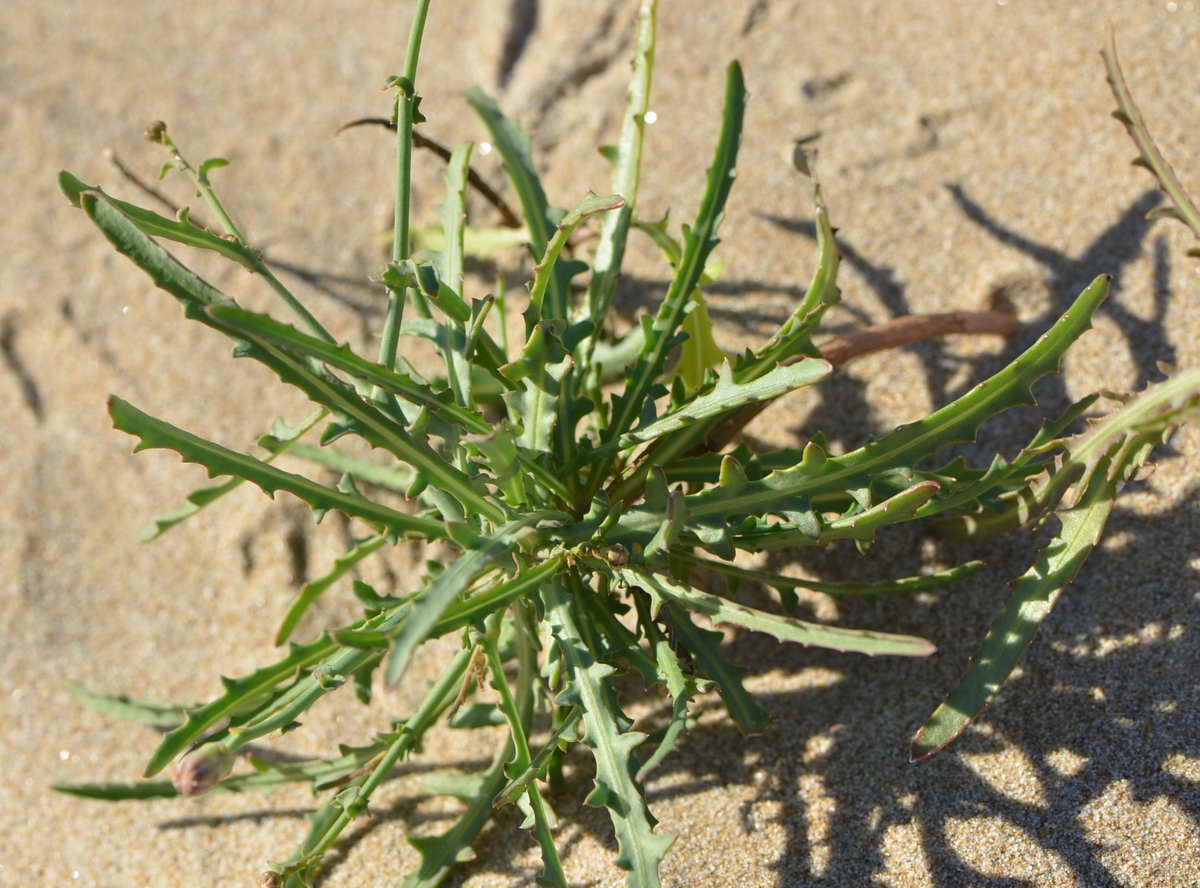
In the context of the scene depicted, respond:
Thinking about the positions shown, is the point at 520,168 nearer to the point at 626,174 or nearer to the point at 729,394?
the point at 626,174

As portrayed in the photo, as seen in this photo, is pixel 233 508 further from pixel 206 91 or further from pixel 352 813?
pixel 206 91

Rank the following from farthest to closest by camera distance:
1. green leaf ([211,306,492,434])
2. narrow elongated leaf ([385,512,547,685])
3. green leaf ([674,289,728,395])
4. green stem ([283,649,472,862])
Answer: green leaf ([674,289,728,395]) → green stem ([283,649,472,862]) → green leaf ([211,306,492,434]) → narrow elongated leaf ([385,512,547,685])

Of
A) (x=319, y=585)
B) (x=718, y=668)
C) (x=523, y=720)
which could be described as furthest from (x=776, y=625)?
(x=319, y=585)

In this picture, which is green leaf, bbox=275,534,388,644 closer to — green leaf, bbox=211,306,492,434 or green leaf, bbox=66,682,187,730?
green leaf, bbox=66,682,187,730

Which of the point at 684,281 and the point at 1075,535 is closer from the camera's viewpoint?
the point at 1075,535

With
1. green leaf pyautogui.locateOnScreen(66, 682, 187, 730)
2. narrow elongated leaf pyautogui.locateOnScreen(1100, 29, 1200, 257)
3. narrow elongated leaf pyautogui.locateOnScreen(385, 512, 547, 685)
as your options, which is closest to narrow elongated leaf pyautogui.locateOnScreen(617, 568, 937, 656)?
narrow elongated leaf pyautogui.locateOnScreen(385, 512, 547, 685)

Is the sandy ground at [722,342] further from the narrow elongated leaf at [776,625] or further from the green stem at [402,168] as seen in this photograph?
the green stem at [402,168]

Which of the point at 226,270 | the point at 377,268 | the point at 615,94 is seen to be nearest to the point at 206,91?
the point at 226,270

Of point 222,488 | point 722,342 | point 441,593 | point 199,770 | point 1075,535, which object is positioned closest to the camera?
point 441,593
